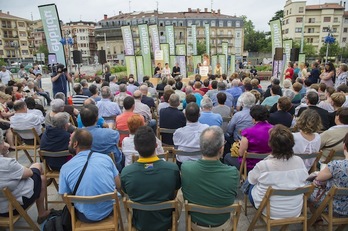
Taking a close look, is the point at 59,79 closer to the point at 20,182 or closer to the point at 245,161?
the point at 20,182

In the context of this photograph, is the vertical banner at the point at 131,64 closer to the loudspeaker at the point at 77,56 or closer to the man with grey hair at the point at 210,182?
the loudspeaker at the point at 77,56

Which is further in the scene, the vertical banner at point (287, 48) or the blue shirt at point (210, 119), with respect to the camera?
the vertical banner at point (287, 48)

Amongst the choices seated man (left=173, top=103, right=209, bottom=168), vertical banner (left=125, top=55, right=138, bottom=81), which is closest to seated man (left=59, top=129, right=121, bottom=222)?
seated man (left=173, top=103, right=209, bottom=168)

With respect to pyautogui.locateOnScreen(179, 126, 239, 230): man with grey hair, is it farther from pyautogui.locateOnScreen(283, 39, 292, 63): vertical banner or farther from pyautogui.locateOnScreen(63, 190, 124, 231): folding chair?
pyautogui.locateOnScreen(283, 39, 292, 63): vertical banner

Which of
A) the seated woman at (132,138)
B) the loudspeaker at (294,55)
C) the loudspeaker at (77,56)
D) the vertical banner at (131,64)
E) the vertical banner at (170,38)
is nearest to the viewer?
the seated woman at (132,138)

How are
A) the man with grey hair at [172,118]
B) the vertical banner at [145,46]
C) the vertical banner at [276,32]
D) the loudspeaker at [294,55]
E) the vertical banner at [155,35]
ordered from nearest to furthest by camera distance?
the man with grey hair at [172,118], the vertical banner at [276,32], the loudspeaker at [294,55], the vertical banner at [145,46], the vertical banner at [155,35]

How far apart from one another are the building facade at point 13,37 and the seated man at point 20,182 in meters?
75.7

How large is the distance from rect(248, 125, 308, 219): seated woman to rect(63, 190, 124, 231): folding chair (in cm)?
156

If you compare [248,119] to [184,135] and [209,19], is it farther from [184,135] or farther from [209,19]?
[209,19]

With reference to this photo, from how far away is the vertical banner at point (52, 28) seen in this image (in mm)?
9227

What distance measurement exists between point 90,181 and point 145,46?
42.2 ft

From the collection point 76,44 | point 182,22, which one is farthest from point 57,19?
point 76,44

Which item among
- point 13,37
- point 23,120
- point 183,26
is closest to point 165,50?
point 23,120

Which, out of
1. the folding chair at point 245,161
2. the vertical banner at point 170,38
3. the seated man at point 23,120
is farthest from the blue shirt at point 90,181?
the vertical banner at point 170,38
